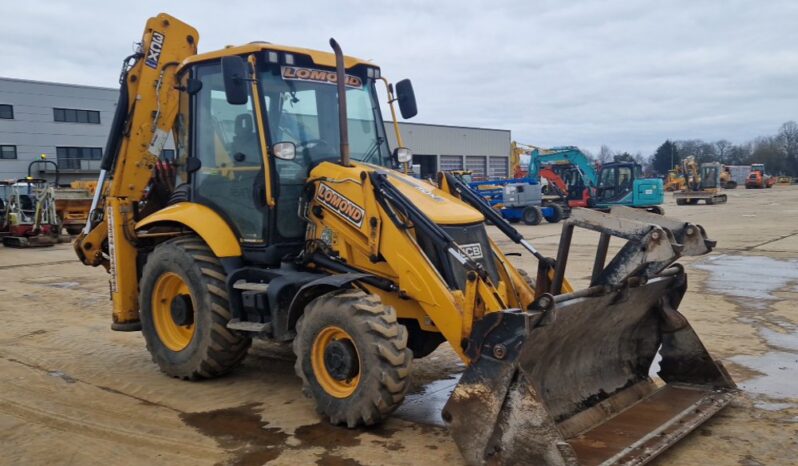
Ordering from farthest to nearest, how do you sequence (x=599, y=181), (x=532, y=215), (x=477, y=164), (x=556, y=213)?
(x=477, y=164), (x=599, y=181), (x=556, y=213), (x=532, y=215)

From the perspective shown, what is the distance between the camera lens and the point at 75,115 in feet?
151

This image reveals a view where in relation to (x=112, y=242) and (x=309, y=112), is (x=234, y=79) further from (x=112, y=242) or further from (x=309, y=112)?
(x=112, y=242)

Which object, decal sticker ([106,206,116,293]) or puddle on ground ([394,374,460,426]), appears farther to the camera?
decal sticker ([106,206,116,293])

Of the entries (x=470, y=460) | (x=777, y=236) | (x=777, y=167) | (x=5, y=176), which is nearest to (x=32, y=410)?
(x=470, y=460)

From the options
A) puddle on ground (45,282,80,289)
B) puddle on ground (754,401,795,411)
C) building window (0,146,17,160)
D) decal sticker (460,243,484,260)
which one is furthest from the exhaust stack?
building window (0,146,17,160)

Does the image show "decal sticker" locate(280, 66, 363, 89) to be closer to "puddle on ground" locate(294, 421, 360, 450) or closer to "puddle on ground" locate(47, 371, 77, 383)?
"puddle on ground" locate(294, 421, 360, 450)

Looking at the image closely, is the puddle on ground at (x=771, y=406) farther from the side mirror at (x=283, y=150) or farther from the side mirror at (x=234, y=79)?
the side mirror at (x=234, y=79)

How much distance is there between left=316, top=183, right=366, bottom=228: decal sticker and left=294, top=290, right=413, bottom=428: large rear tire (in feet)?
2.16

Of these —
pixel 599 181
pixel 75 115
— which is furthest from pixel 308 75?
pixel 75 115

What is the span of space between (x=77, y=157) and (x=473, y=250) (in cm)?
4644

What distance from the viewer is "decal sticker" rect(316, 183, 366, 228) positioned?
5.41 metres

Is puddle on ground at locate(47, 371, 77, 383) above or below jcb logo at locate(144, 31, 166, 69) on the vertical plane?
below

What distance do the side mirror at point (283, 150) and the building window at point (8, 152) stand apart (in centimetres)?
4377

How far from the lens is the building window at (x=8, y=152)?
1676 inches
